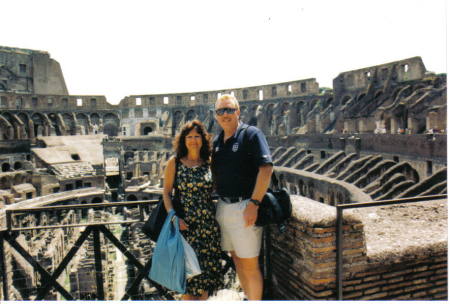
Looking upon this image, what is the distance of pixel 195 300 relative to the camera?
3.29m

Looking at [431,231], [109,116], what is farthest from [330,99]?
[431,231]

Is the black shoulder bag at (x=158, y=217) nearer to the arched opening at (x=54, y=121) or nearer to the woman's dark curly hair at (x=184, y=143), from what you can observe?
the woman's dark curly hair at (x=184, y=143)

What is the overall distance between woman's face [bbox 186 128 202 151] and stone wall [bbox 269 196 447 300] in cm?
120

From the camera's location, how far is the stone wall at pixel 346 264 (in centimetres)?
316

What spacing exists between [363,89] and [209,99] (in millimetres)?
19459

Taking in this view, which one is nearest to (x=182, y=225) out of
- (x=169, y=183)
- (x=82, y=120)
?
(x=169, y=183)

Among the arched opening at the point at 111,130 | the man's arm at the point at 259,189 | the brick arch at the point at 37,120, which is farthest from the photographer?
the arched opening at the point at 111,130

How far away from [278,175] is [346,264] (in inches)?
773

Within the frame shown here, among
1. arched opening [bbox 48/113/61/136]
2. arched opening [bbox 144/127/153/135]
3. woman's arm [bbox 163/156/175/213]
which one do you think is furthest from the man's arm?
arched opening [bbox 48/113/61/136]

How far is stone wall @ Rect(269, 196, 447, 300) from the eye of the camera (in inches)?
124

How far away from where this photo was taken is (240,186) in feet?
10.6

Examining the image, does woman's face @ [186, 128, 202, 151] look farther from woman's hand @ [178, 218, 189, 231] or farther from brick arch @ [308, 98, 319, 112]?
brick arch @ [308, 98, 319, 112]

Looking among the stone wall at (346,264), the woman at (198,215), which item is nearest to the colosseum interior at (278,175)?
the stone wall at (346,264)

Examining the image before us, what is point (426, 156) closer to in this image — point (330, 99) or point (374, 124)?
point (374, 124)
